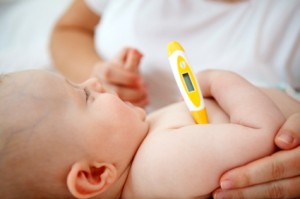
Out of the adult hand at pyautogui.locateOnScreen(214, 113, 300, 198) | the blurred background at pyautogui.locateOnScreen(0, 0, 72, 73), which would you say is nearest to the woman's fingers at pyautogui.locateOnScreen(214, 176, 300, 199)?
the adult hand at pyautogui.locateOnScreen(214, 113, 300, 198)

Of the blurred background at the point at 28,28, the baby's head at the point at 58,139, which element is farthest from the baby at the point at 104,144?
the blurred background at the point at 28,28

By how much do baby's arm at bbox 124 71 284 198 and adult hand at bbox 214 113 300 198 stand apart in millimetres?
18

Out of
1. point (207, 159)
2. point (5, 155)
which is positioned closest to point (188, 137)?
point (207, 159)

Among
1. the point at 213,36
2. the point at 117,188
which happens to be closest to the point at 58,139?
the point at 117,188

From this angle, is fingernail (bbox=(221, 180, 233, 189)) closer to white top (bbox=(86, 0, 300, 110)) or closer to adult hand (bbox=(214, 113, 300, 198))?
adult hand (bbox=(214, 113, 300, 198))

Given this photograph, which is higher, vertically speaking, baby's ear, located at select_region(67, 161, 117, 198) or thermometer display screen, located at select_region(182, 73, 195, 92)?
thermometer display screen, located at select_region(182, 73, 195, 92)

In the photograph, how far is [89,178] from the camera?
0.50m

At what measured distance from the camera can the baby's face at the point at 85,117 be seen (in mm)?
488

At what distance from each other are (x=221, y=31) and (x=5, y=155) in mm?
625

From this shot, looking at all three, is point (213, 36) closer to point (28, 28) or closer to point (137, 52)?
point (137, 52)

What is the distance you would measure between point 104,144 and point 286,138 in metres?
0.31

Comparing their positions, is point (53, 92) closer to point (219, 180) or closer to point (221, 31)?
point (219, 180)

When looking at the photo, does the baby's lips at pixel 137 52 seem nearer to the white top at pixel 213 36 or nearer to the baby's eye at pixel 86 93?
the white top at pixel 213 36

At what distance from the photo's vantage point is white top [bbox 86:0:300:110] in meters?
0.75
